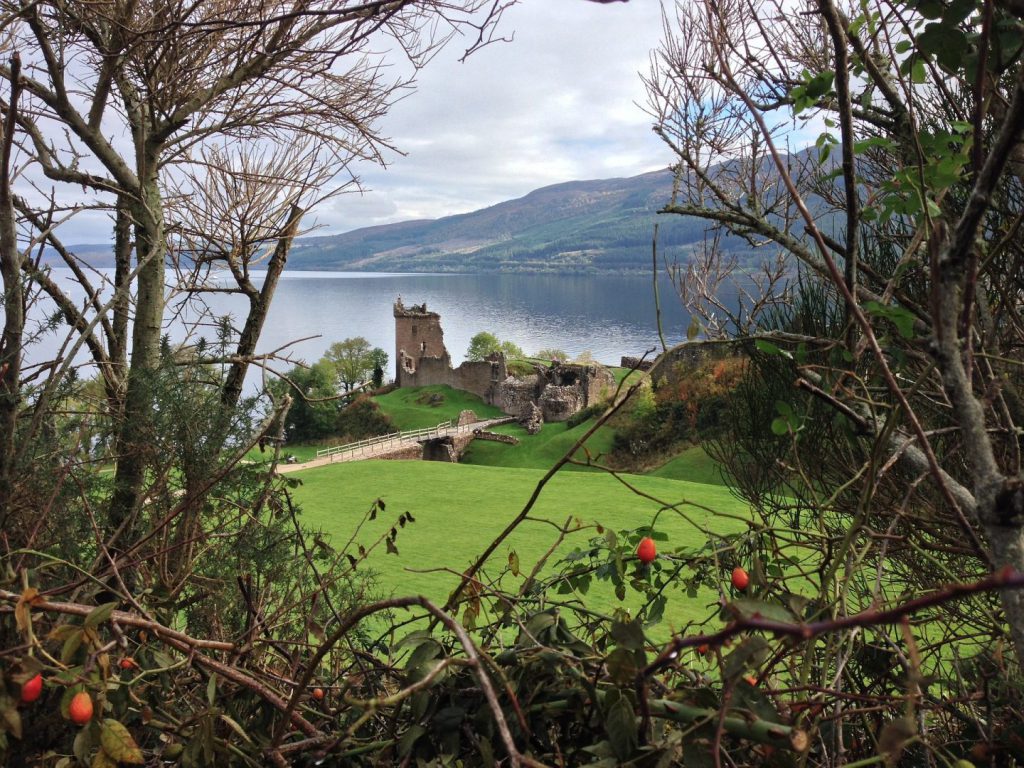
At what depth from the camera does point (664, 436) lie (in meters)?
27.2

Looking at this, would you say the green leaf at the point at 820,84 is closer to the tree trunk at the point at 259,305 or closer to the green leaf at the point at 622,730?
the green leaf at the point at 622,730

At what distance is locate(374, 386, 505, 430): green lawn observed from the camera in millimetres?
39312

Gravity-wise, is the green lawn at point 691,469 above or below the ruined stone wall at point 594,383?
below

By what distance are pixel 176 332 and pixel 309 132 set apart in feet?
5.60

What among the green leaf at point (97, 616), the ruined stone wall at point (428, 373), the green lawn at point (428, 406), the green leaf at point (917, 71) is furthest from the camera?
the ruined stone wall at point (428, 373)

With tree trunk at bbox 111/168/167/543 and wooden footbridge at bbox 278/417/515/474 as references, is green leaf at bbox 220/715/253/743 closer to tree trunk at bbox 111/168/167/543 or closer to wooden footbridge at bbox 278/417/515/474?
tree trunk at bbox 111/168/167/543

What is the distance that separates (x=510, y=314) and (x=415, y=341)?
80589 millimetres

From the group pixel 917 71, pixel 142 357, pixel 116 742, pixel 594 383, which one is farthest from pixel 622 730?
pixel 594 383

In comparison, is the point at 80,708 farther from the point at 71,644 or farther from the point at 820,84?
the point at 820,84

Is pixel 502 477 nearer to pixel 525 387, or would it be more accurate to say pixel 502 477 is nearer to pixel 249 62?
pixel 249 62

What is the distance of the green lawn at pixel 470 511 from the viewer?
8227 millimetres

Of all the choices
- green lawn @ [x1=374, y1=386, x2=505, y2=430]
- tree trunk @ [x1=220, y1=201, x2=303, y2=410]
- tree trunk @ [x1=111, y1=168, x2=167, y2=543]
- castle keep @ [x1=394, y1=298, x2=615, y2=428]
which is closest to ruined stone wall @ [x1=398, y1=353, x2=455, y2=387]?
castle keep @ [x1=394, y1=298, x2=615, y2=428]

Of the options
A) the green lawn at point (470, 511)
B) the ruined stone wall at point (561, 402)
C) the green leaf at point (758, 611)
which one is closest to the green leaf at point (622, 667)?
the green leaf at point (758, 611)

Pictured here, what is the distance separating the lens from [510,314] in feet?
412
